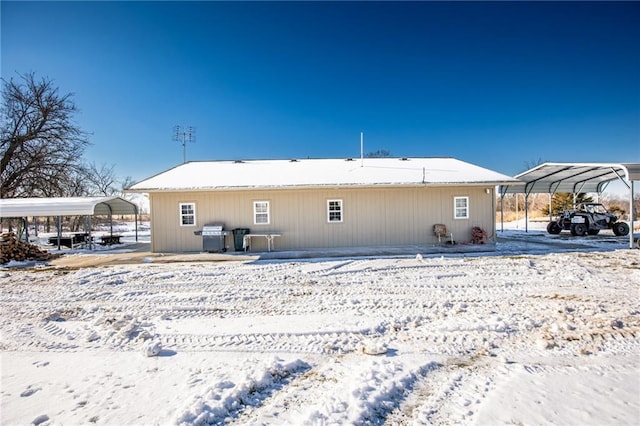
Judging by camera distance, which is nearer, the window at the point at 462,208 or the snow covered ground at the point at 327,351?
the snow covered ground at the point at 327,351

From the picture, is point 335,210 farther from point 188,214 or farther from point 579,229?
point 579,229

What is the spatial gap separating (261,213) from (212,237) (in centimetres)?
205

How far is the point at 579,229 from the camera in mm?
14727

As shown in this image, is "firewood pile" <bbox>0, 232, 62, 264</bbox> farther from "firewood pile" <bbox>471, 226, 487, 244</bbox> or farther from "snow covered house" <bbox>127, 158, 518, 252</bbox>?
"firewood pile" <bbox>471, 226, 487, 244</bbox>

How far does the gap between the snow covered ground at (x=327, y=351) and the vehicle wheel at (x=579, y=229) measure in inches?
390

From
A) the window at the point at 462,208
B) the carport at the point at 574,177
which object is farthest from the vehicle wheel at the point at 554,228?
the window at the point at 462,208

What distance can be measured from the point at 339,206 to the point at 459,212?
4.95m

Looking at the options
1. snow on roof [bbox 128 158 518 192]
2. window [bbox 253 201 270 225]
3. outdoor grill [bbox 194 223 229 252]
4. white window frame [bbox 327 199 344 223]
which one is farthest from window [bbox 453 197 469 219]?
outdoor grill [bbox 194 223 229 252]

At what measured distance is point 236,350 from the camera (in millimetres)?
3504

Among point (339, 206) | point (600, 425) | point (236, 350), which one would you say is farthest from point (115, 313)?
point (339, 206)

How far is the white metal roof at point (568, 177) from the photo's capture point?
43.0ft

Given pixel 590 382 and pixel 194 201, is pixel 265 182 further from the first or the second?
pixel 590 382

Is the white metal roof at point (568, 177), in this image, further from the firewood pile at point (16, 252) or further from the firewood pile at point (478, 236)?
the firewood pile at point (16, 252)

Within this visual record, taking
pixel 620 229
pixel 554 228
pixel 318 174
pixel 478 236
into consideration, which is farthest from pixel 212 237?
pixel 620 229
